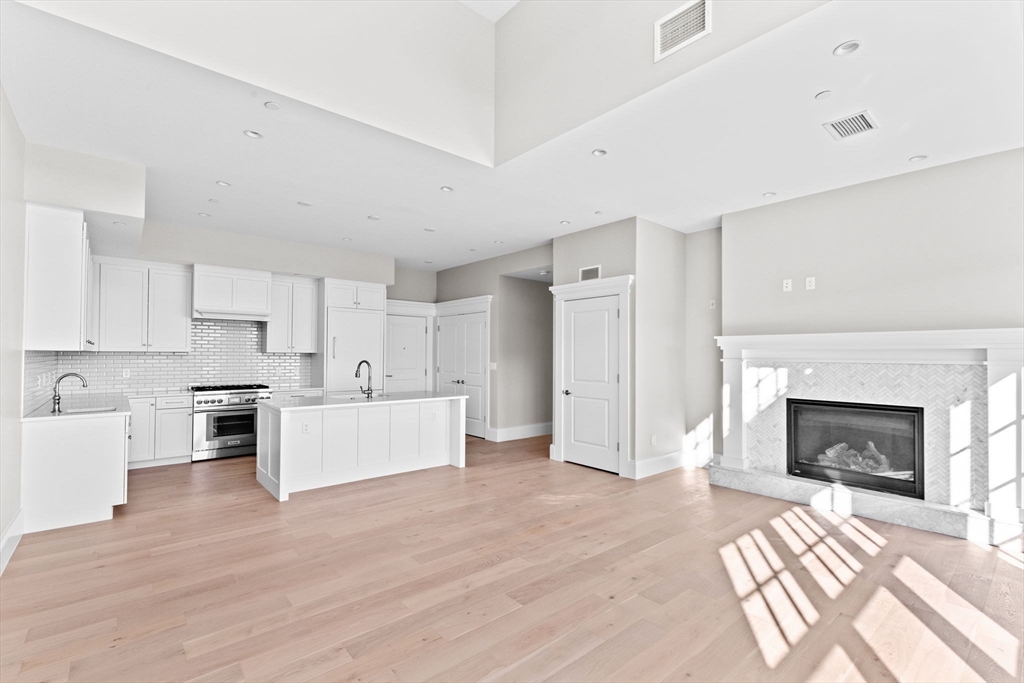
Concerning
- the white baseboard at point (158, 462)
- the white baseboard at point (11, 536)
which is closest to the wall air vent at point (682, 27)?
the white baseboard at point (11, 536)

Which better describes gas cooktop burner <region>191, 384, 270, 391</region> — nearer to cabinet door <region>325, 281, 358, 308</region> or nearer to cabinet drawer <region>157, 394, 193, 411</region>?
cabinet drawer <region>157, 394, 193, 411</region>

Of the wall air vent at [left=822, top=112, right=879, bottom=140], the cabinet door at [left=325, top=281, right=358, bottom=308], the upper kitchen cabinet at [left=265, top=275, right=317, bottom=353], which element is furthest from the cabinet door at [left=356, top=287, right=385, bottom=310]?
the wall air vent at [left=822, top=112, right=879, bottom=140]

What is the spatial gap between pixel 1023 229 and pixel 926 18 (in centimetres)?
237

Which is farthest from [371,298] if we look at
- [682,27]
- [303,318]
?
[682,27]

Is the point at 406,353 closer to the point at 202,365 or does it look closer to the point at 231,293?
the point at 231,293

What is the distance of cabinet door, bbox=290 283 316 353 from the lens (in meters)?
7.07

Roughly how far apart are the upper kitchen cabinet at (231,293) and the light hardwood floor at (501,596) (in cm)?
271

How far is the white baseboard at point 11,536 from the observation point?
3.09 metres

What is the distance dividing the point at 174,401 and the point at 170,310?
1128 millimetres

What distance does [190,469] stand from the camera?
573 cm

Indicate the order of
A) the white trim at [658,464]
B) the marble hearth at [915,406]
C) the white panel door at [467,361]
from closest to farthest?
the marble hearth at [915,406], the white trim at [658,464], the white panel door at [467,361]

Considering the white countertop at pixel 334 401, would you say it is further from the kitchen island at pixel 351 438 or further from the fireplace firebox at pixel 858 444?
the fireplace firebox at pixel 858 444

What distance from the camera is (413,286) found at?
8664mm

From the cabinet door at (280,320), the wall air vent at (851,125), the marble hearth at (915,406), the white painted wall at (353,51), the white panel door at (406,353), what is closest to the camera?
the white painted wall at (353,51)
